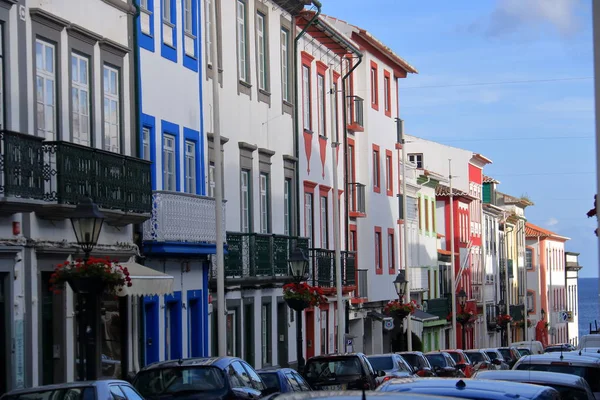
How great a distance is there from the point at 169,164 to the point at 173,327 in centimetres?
369

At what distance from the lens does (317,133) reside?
146 feet

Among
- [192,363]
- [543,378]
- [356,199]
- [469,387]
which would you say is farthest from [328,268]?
[469,387]

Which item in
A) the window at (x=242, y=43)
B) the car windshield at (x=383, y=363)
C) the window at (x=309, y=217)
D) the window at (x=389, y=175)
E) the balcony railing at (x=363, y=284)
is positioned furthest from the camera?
the window at (x=389, y=175)

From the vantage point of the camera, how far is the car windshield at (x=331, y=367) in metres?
25.6

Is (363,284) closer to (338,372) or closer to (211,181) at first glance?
(211,181)

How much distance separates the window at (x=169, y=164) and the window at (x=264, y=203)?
7616mm

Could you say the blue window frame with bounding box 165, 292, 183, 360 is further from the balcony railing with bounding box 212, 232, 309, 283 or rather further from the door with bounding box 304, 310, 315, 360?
the door with bounding box 304, 310, 315, 360

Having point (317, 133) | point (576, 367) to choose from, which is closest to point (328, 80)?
point (317, 133)

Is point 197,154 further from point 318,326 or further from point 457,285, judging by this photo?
point 457,285

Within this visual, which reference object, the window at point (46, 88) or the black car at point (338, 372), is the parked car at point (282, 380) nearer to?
the black car at point (338, 372)

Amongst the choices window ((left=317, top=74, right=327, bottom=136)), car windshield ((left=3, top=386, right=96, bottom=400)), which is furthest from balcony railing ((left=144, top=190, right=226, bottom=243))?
window ((left=317, top=74, right=327, bottom=136))

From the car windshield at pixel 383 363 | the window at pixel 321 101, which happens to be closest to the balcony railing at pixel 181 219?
the car windshield at pixel 383 363

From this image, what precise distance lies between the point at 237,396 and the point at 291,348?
2297cm

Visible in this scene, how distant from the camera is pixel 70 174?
23094 mm
